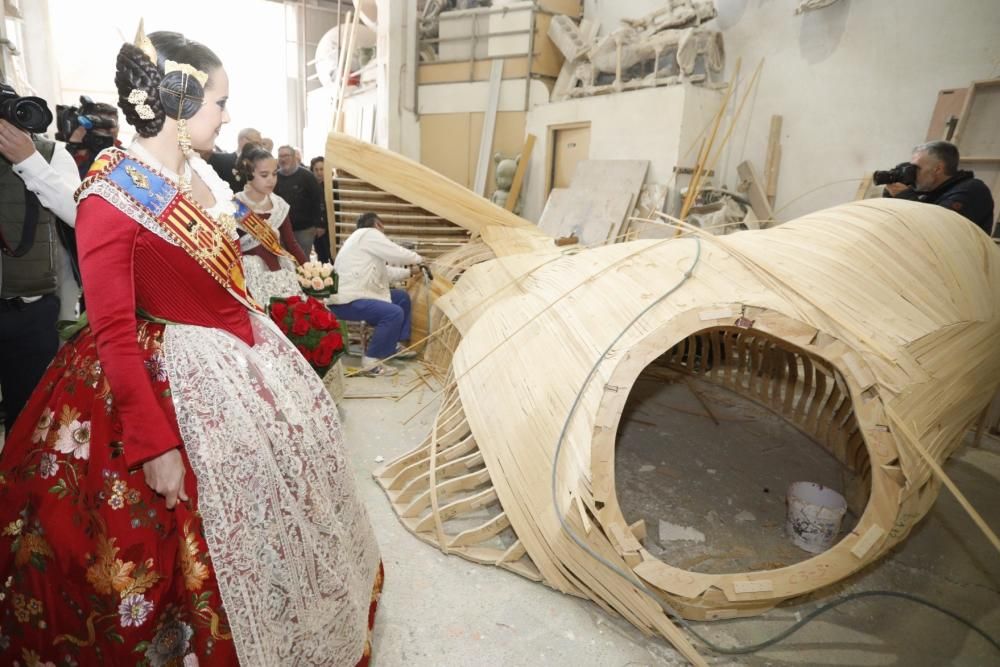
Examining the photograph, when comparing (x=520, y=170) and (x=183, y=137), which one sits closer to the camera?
(x=183, y=137)

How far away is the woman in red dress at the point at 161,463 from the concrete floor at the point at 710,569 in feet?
2.31

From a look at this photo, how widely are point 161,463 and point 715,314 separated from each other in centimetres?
152

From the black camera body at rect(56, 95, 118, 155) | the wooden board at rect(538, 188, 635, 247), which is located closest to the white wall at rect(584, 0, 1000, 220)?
the wooden board at rect(538, 188, 635, 247)

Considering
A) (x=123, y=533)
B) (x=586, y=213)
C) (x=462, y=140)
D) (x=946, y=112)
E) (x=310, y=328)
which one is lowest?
(x=310, y=328)

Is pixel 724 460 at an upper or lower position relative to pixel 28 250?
lower

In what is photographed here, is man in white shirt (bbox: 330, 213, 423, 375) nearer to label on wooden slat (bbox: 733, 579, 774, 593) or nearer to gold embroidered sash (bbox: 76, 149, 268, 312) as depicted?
gold embroidered sash (bbox: 76, 149, 268, 312)

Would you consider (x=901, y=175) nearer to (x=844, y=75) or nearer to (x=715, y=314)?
(x=844, y=75)

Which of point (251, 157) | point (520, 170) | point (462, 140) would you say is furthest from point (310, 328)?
point (462, 140)

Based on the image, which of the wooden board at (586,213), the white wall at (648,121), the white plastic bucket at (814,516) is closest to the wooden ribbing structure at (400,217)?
the wooden board at (586,213)

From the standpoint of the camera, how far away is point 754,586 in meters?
1.68

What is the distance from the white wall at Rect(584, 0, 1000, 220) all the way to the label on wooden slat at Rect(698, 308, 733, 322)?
311 cm

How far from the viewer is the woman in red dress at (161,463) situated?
1085 millimetres

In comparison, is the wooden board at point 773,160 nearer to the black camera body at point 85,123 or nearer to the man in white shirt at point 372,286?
the man in white shirt at point 372,286

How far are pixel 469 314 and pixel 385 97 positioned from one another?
6893mm
